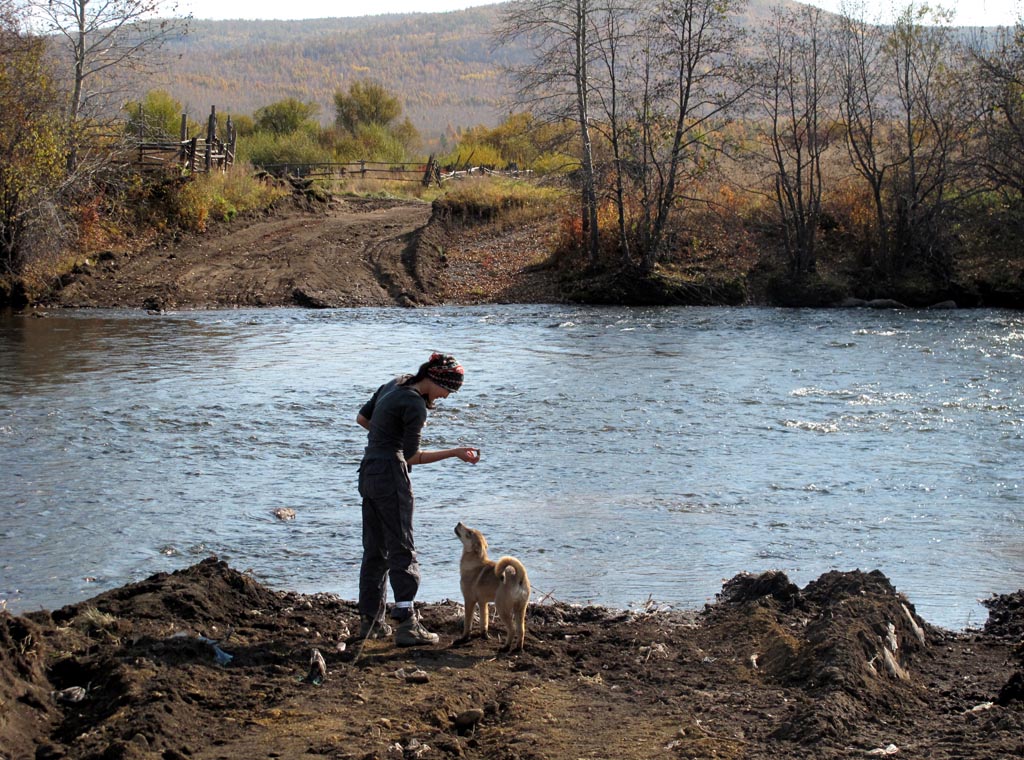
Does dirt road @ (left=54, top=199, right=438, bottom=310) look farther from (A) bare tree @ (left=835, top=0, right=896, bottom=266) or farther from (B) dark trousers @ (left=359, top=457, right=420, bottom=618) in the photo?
(B) dark trousers @ (left=359, top=457, right=420, bottom=618)

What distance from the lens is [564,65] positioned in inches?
1316

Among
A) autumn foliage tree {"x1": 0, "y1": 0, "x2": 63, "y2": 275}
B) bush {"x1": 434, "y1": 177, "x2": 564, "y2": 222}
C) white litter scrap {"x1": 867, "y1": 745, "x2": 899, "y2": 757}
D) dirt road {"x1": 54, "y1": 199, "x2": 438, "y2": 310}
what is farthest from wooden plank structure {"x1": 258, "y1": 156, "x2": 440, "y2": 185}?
white litter scrap {"x1": 867, "y1": 745, "x2": 899, "y2": 757}

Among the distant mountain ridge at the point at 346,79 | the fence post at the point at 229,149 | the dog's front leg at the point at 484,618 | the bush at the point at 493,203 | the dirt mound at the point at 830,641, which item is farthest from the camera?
the distant mountain ridge at the point at 346,79

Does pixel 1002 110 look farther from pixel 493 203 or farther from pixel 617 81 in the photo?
pixel 493 203

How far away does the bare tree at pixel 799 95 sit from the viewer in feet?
103

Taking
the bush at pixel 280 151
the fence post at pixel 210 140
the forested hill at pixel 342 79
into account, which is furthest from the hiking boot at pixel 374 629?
the forested hill at pixel 342 79

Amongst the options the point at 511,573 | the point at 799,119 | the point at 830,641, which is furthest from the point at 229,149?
the point at 830,641

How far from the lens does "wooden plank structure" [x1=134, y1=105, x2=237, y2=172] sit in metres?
37.1

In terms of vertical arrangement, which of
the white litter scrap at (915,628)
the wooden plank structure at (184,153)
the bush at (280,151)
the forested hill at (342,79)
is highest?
the forested hill at (342,79)

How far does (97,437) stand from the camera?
1451cm

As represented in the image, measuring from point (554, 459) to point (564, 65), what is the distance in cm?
2218

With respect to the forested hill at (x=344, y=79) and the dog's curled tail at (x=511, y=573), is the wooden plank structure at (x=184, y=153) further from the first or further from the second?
the forested hill at (x=344, y=79)

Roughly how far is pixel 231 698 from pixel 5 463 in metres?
8.21

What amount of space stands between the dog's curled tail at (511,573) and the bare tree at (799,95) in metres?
26.5
